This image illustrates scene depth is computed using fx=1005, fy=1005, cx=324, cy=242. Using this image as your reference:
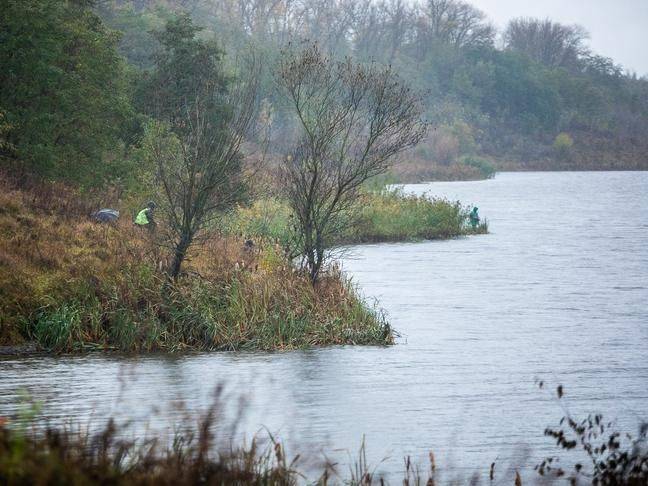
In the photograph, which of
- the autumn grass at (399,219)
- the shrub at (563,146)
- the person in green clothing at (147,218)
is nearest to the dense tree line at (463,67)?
the shrub at (563,146)

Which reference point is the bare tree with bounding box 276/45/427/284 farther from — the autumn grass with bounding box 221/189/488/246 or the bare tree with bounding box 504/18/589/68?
the bare tree with bounding box 504/18/589/68

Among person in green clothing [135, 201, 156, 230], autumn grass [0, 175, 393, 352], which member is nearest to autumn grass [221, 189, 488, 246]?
person in green clothing [135, 201, 156, 230]

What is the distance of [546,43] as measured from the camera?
150 m

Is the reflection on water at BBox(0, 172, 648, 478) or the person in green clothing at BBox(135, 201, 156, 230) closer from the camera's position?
the reflection on water at BBox(0, 172, 648, 478)

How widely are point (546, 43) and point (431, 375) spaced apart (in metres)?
139

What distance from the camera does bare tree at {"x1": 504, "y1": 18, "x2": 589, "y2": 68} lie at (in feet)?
490

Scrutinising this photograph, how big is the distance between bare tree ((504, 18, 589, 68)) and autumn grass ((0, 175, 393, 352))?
133 meters

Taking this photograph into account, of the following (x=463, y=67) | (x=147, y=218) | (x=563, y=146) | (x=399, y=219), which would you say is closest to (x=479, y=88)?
(x=463, y=67)

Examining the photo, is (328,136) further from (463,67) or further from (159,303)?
(463,67)

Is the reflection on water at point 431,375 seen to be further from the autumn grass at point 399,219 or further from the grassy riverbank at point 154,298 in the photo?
the autumn grass at point 399,219

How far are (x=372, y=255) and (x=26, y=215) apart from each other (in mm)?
17290

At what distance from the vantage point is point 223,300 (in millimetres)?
21078

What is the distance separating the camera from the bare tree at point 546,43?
149375mm

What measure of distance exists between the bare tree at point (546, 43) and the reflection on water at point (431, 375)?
393 ft
